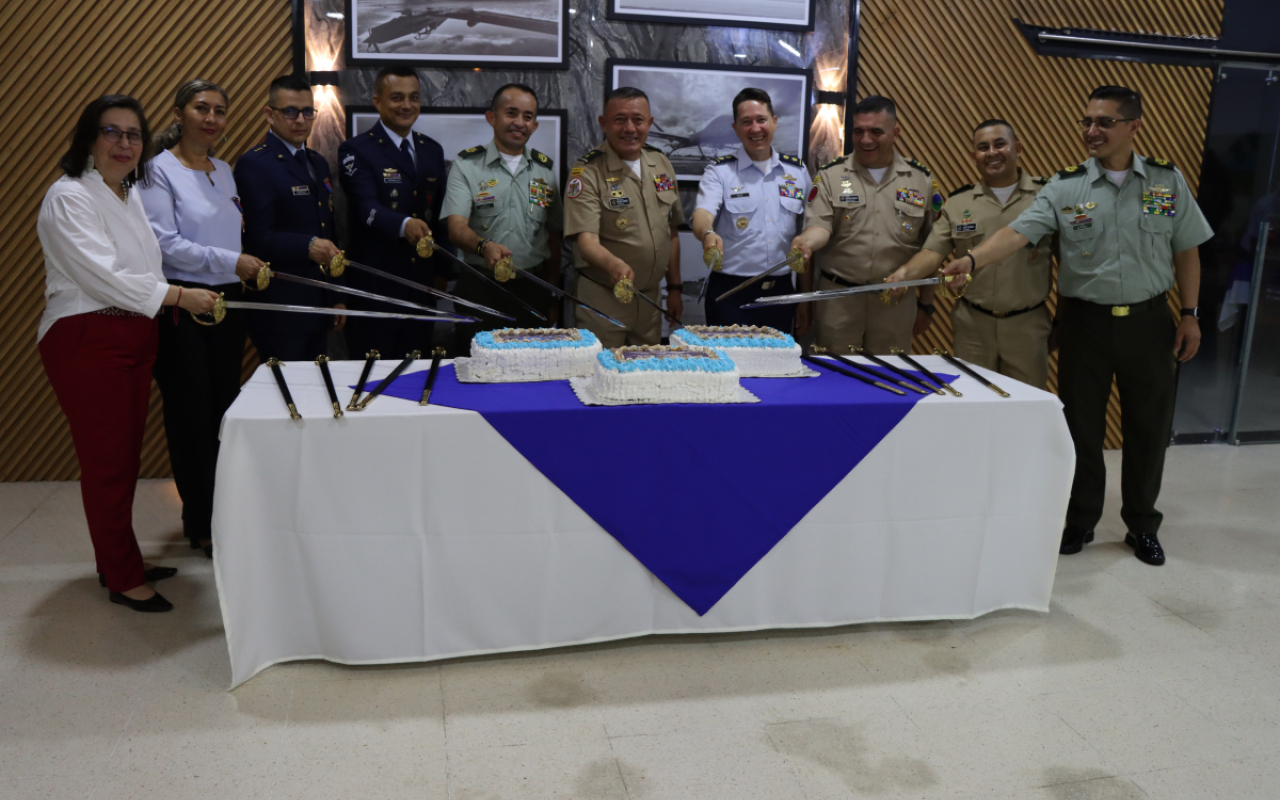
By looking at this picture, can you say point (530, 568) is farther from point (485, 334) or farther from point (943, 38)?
point (943, 38)

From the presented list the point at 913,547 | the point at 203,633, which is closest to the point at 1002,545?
the point at 913,547

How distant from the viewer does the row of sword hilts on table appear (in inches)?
122

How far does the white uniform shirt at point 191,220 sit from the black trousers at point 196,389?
9 cm

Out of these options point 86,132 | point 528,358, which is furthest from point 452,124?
point 528,358

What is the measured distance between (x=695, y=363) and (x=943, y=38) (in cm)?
376

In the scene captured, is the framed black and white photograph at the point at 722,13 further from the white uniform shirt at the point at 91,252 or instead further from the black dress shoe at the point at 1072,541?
the black dress shoe at the point at 1072,541

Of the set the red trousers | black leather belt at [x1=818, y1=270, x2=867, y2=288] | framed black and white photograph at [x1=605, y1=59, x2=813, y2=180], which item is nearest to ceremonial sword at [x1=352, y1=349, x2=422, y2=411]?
the red trousers

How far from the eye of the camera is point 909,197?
15.9 feet

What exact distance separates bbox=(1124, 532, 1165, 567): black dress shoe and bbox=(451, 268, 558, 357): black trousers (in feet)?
10.4

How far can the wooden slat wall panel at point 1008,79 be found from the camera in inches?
229

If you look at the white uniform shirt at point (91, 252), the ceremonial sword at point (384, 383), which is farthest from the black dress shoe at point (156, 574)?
the ceremonial sword at point (384, 383)

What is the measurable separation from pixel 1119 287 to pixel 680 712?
2.77 metres

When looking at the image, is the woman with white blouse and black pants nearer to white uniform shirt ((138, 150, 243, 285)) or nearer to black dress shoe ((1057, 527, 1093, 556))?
white uniform shirt ((138, 150, 243, 285))

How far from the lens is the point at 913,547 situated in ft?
11.2
